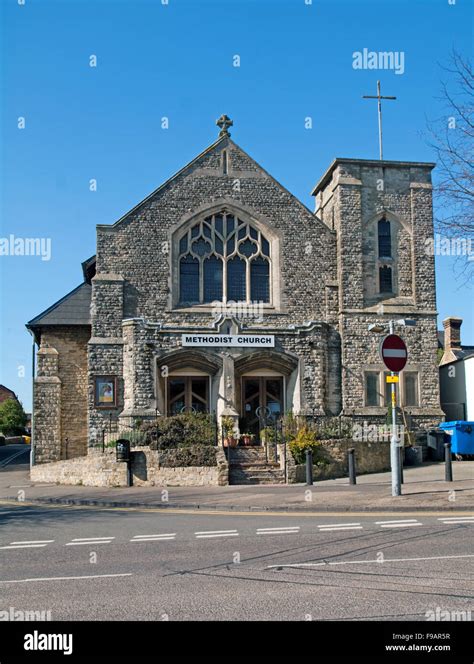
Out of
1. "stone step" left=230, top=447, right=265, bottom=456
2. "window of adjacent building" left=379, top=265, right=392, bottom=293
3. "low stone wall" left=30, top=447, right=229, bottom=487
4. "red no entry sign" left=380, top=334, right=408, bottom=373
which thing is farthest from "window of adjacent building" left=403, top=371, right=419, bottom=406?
"red no entry sign" left=380, top=334, right=408, bottom=373

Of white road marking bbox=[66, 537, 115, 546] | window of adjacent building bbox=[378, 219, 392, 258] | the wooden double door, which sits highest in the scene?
window of adjacent building bbox=[378, 219, 392, 258]

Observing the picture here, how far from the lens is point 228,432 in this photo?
25719mm

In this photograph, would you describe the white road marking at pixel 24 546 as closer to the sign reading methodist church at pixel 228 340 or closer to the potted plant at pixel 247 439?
the potted plant at pixel 247 439

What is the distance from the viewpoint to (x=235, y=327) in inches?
1084

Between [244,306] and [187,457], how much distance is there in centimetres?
772

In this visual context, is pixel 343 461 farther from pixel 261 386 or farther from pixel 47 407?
pixel 47 407

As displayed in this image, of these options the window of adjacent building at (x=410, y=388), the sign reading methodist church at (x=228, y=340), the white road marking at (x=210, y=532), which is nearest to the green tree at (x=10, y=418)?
the sign reading methodist church at (x=228, y=340)

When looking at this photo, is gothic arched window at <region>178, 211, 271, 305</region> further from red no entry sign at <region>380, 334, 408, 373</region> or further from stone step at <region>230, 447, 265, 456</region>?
red no entry sign at <region>380, 334, 408, 373</region>

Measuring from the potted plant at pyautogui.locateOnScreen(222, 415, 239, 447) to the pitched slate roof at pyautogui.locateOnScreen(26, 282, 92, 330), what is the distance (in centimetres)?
709

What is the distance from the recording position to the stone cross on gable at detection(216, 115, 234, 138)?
95.0ft

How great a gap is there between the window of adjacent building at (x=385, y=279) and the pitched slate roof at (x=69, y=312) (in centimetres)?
1132

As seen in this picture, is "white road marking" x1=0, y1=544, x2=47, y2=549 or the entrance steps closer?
"white road marking" x1=0, y1=544, x2=47, y2=549

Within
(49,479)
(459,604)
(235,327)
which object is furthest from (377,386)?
(459,604)
